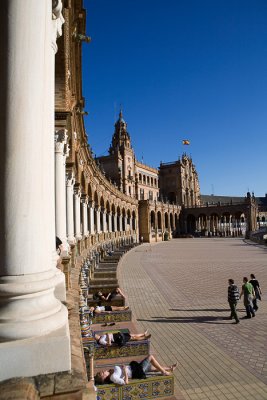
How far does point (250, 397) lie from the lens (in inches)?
211

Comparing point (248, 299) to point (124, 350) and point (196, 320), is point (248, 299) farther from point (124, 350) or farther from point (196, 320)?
point (124, 350)

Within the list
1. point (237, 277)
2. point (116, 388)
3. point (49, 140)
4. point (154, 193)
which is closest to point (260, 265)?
point (237, 277)

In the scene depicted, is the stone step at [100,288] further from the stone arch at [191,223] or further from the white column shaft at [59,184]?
the stone arch at [191,223]

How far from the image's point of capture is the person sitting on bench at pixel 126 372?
4.97 meters

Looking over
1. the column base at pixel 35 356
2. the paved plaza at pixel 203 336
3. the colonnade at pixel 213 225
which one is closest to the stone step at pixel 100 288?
the paved plaza at pixel 203 336

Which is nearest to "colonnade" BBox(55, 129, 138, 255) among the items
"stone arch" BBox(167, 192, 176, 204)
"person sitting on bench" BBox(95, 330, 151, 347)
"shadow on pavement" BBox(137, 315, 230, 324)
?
"person sitting on bench" BBox(95, 330, 151, 347)

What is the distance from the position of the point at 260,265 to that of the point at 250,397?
18675mm

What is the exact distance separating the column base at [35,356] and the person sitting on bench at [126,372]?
2.69 m

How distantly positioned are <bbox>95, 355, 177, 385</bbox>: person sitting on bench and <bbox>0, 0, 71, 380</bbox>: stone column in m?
2.72

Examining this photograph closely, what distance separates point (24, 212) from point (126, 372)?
3.87 metres

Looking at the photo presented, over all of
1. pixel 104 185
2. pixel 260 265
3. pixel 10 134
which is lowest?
pixel 260 265

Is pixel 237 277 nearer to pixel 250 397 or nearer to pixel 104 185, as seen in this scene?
pixel 250 397

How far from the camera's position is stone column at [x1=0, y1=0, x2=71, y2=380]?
103 inches

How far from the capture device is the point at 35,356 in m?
2.59
